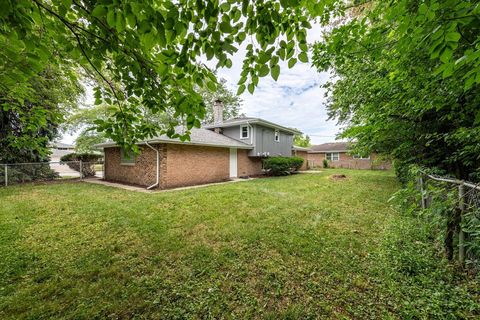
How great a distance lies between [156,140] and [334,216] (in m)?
7.91

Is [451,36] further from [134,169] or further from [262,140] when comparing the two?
[262,140]

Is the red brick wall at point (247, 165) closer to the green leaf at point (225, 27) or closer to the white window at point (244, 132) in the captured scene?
the white window at point (244, 132)

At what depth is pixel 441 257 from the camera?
3.13 metres

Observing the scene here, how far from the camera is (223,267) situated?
314 centimetres

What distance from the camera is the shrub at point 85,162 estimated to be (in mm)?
14503

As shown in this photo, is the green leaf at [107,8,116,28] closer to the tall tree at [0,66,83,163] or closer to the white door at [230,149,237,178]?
the tall tree at [0,66,83,163]

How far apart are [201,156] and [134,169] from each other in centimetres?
374

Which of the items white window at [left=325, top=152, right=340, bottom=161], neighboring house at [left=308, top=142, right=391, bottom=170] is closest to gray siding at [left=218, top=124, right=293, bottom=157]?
neighboring house at [left=308, top=142, right=391, bottom=170]

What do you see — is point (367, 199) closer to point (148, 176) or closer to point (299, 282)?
point (299, 282)

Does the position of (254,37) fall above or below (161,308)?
above

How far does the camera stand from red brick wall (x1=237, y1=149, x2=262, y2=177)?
1471 cm

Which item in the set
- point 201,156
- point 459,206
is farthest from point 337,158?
point 459,206

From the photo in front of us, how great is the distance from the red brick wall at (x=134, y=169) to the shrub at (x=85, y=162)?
269cm

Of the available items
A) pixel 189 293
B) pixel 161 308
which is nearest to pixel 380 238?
pixel 189 293
